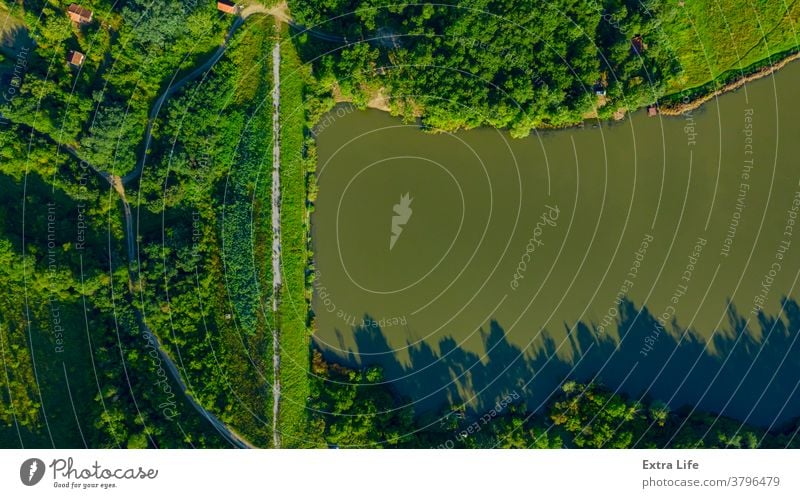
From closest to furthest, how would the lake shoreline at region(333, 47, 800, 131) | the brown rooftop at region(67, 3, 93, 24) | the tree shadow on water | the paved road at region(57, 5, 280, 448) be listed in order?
the paved road at region(57, 5, 280, 448) → the brown rooftop at region(67, 3, 93, 24) → the tree shadow on water → the lake shoreline at region(333, 47, 800, 131)

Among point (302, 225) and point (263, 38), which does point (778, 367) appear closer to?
point (302, 225)

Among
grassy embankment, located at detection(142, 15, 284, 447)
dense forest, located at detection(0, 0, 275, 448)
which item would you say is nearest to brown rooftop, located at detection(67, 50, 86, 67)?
dense forest, located at detection(0, 0, 275, 448)

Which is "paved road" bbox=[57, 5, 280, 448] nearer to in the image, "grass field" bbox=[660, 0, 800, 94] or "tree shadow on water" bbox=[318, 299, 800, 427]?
"tree shadow on water" bbox=[318, 299, 800, 427]

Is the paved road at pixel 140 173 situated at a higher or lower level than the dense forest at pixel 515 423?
higher

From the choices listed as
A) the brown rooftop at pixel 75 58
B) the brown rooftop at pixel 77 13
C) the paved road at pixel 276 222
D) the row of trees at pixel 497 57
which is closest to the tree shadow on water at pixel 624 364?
the paved road at pixel 276 222

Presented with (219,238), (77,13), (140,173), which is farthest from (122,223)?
(77,13)

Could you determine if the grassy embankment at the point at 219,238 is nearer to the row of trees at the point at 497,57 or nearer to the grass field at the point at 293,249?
the grass field at the point at 293,249
